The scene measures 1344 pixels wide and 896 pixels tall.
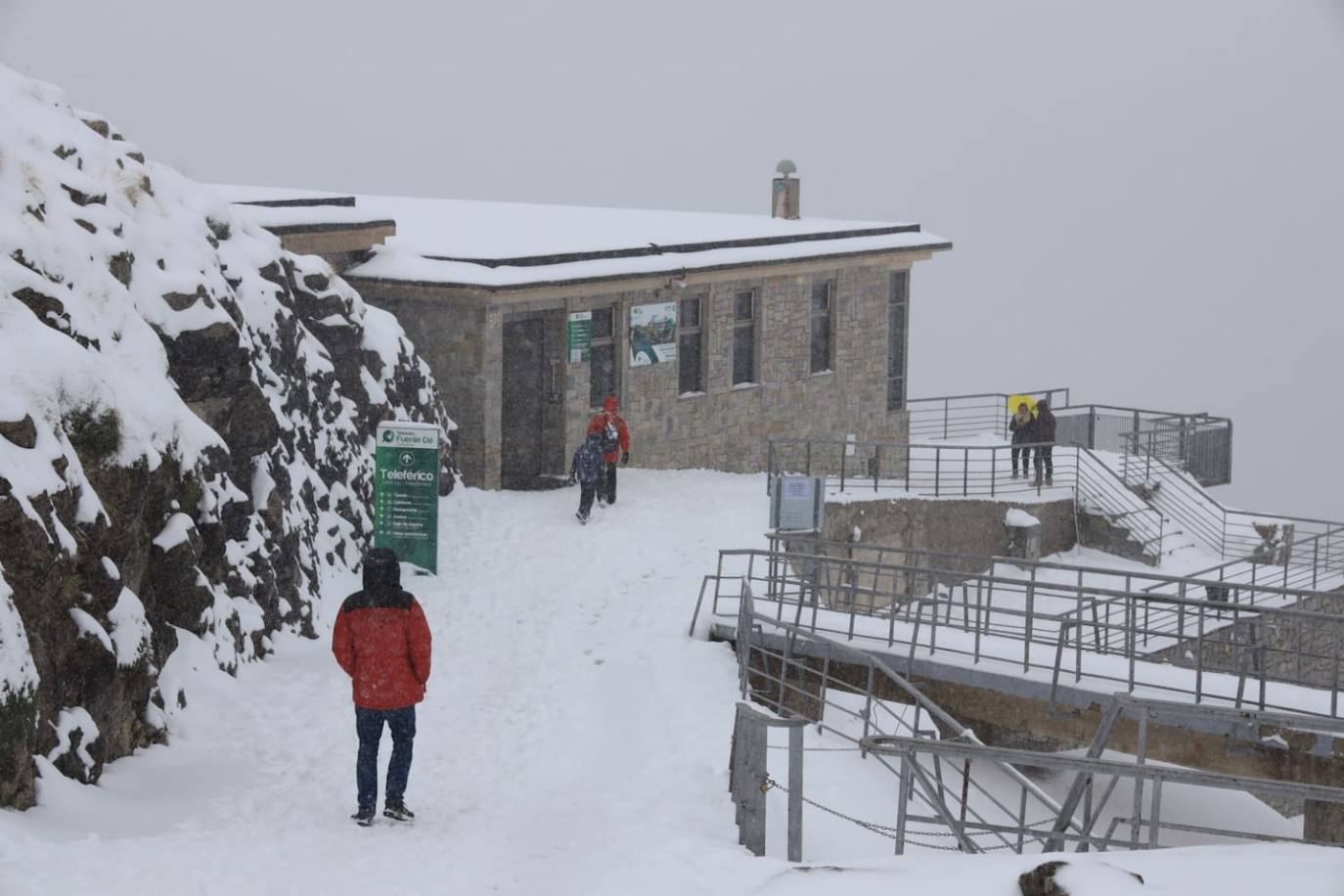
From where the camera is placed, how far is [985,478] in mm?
26828

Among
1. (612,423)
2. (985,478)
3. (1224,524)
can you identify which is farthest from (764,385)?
(1224,524)

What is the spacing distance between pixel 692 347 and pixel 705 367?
36 cm

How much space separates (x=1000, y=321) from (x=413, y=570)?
68.5m

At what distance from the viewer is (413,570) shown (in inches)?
670

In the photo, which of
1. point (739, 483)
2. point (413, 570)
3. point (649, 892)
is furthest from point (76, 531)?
point (739, 483)

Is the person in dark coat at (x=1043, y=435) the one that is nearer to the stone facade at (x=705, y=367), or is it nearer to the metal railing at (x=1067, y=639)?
the stone facade at (x=705, y=367)

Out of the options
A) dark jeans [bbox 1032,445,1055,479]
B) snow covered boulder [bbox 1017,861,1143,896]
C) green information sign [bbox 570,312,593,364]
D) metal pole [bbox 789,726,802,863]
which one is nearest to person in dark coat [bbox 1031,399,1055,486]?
dark jeans [bbox 1032,445,1055,479]

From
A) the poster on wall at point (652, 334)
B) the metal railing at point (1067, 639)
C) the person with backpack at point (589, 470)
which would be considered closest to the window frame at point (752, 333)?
the poster on wall at point (652, 334)

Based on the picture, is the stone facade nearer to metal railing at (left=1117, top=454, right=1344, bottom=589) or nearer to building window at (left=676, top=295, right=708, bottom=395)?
building window at (left=676, top=295, right=708, bottom=395)

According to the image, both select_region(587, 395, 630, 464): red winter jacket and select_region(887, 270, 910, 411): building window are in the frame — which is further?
select_region(887, 270, 910, 411): building window

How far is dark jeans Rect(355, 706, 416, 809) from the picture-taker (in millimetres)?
10109

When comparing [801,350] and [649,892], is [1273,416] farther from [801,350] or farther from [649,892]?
[649,892]

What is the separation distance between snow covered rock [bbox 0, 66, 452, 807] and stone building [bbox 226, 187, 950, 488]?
2.71m

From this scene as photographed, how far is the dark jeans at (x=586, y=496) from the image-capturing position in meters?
19.7
